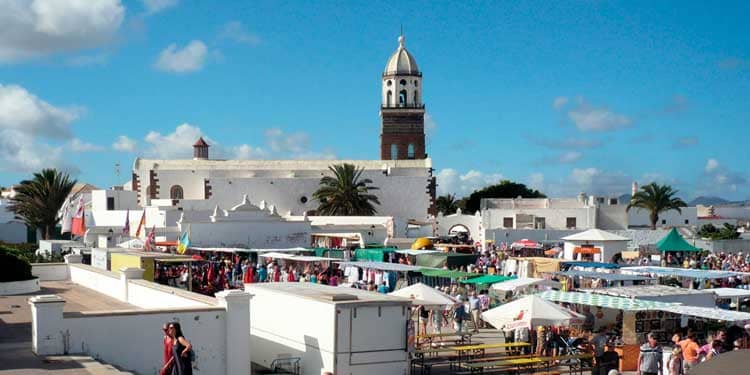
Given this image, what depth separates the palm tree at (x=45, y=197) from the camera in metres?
50.2

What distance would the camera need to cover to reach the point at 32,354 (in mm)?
12719

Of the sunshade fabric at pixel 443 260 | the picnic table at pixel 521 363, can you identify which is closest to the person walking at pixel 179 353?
the picnic table at pixel 521 363

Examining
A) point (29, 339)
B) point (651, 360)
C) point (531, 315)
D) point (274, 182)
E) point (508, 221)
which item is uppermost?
point (274, 182)

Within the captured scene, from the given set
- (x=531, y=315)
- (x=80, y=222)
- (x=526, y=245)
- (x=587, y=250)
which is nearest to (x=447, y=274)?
(x=531, y=315)

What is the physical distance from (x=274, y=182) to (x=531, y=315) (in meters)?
45.6

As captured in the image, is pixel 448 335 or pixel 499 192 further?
pixel 499 192

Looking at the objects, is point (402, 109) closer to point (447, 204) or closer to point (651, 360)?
point (447, 204)

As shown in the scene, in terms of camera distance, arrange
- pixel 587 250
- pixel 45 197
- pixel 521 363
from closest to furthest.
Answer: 1. pixel 521 363
2. pixel 587 250
3. pixel 45 197

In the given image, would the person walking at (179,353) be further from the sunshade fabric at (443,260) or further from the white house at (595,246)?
the white house at (595,246)

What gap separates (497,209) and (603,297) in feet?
131

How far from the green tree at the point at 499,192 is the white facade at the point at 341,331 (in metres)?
70.4

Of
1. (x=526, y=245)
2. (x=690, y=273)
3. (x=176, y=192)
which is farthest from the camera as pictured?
(x=176, y=192)

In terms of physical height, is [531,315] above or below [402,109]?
below

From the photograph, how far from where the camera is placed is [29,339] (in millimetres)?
14164
